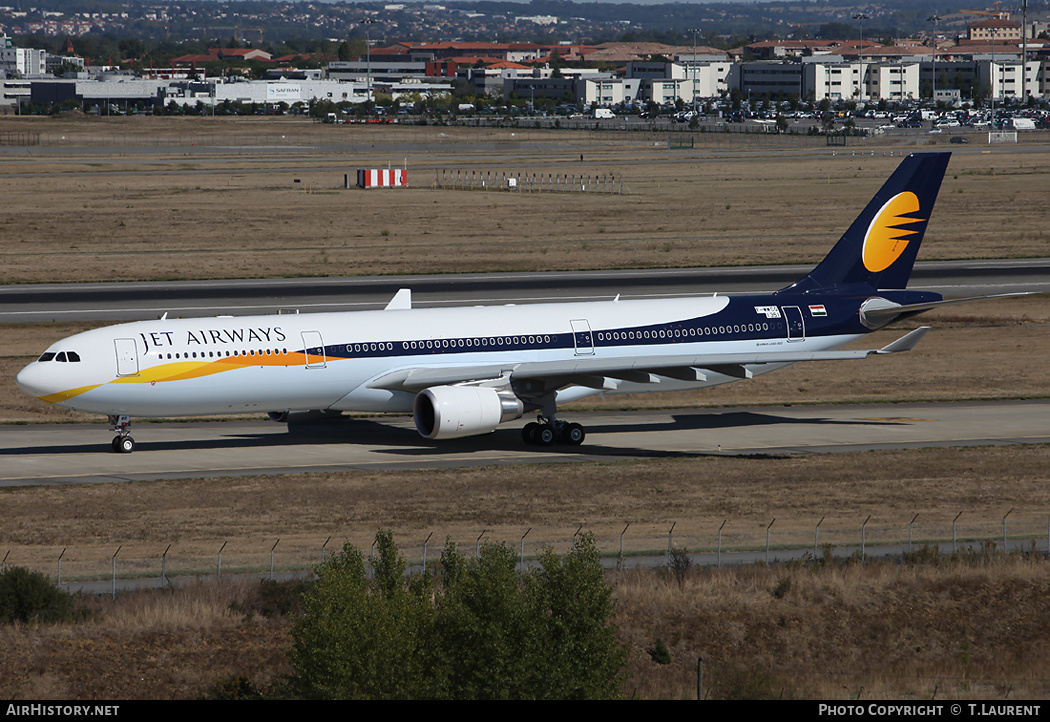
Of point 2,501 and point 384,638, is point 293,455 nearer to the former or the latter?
point 2,501

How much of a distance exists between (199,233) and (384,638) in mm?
88339

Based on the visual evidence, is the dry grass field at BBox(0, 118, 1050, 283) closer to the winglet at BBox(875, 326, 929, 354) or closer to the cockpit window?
the winglet at BBox(875, 326, 929, 354)

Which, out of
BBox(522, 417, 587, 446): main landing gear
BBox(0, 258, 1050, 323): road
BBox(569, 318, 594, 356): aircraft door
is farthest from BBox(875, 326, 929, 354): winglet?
BBox(0, 258, 1050, 323): road

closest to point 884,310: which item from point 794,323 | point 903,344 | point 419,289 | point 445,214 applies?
point 794,323

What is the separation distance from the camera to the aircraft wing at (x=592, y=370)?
46.1m

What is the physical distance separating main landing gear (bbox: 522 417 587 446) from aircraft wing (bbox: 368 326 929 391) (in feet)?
6.19

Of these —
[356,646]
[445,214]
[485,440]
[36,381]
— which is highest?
[445,214]

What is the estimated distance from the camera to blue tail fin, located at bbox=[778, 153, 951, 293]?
53.5m

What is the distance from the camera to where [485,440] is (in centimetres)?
4969

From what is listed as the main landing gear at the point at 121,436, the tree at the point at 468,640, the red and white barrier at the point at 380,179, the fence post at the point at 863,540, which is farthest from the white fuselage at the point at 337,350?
the red and white barrier at the point at 380,179

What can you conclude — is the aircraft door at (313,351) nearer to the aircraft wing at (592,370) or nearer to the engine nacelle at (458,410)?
the aircraft wing at (592,370)

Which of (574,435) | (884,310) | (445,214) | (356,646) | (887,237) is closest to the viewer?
(356,646)

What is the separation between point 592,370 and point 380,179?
93.7m

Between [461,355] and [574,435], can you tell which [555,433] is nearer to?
[574,435]
